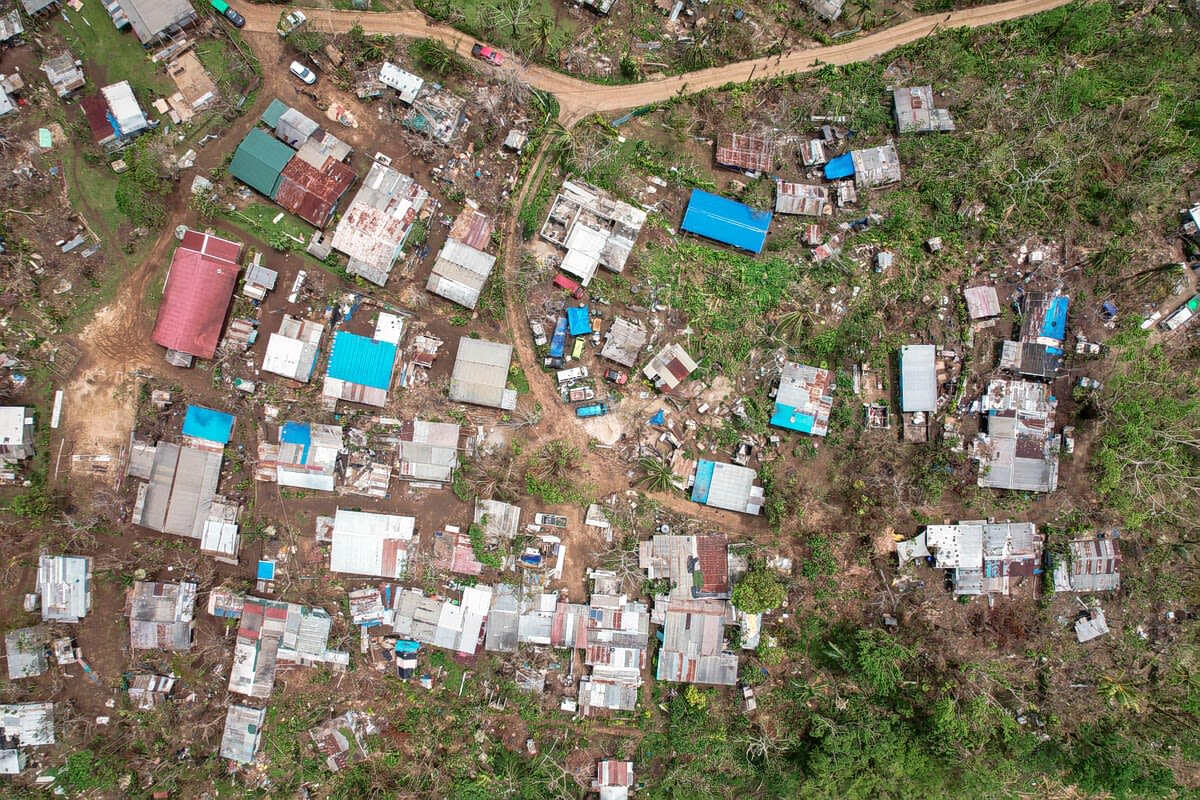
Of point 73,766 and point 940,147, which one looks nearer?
point 73,766

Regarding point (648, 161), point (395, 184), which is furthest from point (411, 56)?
point (648, 161)

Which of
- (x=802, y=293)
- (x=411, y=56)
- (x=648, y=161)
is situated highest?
(x=411, y=56)

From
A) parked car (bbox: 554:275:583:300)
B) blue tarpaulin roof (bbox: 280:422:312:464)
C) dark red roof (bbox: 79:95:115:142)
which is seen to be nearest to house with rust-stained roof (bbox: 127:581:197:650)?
blue tarpaulin roof (bbox: 280:422:312:464)

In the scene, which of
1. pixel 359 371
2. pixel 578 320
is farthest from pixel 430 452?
pixel 578 320

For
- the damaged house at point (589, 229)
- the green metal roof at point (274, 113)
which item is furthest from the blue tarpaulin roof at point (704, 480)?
the green metal roof at point (274, 113)

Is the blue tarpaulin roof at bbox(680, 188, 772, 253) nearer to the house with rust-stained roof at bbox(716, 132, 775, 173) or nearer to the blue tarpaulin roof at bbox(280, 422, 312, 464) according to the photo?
the house with rust-stained roof at bbox(716, 132, 775, 173)

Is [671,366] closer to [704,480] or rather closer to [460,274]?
[704,480]

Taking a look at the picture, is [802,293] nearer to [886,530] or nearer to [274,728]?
[886,530]
